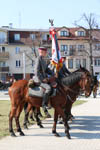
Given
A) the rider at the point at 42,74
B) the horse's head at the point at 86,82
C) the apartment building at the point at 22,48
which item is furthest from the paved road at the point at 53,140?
the apartment building at the point at 22,48

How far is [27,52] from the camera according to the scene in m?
69.7

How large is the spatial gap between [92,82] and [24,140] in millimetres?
3080

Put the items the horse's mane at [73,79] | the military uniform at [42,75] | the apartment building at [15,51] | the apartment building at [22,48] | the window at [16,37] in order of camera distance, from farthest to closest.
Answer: the window at [16,37], the apartment building at [22,48], the apartment building at [15,51], the horse's mane at [73,79], the military uniform at [42,75]

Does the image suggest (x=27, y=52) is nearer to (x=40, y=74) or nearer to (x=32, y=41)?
(x=32, y=41)

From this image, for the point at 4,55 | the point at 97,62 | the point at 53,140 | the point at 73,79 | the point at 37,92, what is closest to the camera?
the point at 53,140

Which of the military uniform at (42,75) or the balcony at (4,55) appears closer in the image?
the military uniform at (42,75)

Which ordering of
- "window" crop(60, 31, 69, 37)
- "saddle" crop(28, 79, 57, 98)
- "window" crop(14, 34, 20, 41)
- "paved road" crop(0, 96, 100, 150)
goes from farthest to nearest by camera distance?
1. "window" crop(60, 31, 69, 37)
2. "window" crop(14, 34, 20, 41)
3. "saddle" crop(28, 79, 57, 98)
4. "paved road" crop(0, 96, 100, 150)

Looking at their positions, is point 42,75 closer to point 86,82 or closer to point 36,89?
point 36,89

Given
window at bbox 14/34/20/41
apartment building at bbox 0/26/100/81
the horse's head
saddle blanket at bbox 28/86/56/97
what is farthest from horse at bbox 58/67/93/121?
window at bbox 14/34/20/41

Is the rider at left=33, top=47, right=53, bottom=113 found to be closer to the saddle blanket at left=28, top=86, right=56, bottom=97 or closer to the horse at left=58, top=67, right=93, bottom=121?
the saddle blanket at left=28, top=86, right=56, bottom=97

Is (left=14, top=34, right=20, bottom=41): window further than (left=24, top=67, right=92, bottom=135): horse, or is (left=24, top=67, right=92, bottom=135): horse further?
(left=14, top=34, right=20, bottom=41): window

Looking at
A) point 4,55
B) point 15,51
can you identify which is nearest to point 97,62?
point 15,51

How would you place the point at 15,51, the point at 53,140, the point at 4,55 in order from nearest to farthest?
the point at 53,140 → the point at 4,55 → the point at 15,51

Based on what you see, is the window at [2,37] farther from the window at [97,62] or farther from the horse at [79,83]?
the horse at [79,83]
